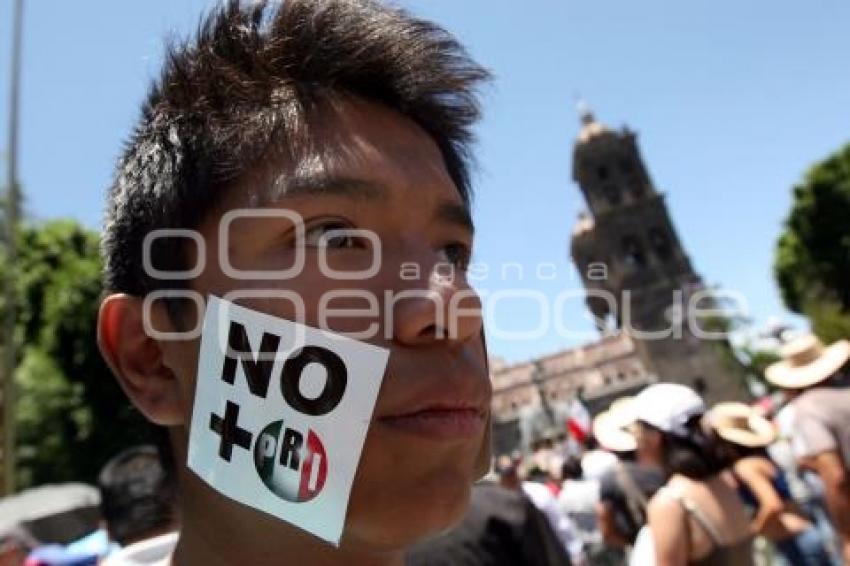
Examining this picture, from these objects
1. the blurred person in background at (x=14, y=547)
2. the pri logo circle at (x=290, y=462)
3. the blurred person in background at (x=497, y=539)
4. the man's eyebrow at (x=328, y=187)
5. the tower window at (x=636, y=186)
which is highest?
the tower window at (x=636, y=186)

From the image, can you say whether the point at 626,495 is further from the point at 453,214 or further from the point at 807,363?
the point at 453,214

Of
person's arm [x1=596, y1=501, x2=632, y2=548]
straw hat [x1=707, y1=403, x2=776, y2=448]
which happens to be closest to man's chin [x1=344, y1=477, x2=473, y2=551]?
person's arm [x1=596, y1=501, x2=632, y2=548]

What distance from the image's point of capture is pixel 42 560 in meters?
3.69

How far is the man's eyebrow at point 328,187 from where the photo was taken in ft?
3.73

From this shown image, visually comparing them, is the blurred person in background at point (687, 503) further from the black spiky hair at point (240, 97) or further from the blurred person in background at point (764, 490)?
the black spiky hair at point (240, 97)

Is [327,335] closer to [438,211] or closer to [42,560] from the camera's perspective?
[438,211]

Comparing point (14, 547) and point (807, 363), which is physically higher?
point (807, 363)

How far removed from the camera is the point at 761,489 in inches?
190

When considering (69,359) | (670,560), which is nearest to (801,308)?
(69,359)

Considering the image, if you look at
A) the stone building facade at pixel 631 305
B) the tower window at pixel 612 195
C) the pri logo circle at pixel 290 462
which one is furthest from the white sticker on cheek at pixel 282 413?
the tower window at pixel 612 195

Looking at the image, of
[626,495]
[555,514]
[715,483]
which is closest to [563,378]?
[555,514]

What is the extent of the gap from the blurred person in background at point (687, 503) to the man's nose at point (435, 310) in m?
2.41

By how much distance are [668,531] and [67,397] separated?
20.4m

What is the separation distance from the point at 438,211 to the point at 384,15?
439 mm
